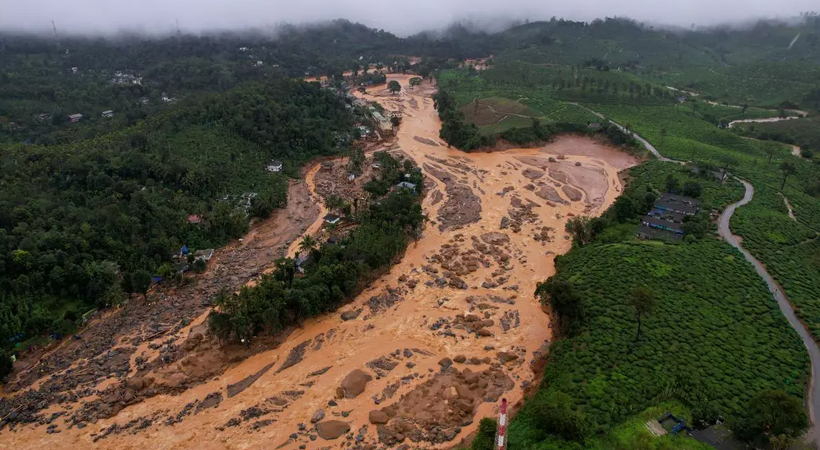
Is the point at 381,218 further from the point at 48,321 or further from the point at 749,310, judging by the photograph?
the point at 749,310

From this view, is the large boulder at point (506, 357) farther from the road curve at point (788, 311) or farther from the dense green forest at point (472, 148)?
the road curve at point (788, 311)

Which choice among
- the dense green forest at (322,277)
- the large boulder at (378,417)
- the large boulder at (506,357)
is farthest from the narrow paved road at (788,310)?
the dense green forest at (322,277)

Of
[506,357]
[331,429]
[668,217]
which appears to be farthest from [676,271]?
[331,429]

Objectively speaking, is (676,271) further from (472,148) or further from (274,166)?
(274,166)

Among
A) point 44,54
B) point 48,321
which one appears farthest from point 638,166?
point 44,54

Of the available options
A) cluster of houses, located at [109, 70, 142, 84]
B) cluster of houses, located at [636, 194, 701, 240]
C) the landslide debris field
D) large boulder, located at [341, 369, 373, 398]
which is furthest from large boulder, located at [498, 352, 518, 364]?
cluster of houses, located at [109, 70, 142, 84]
